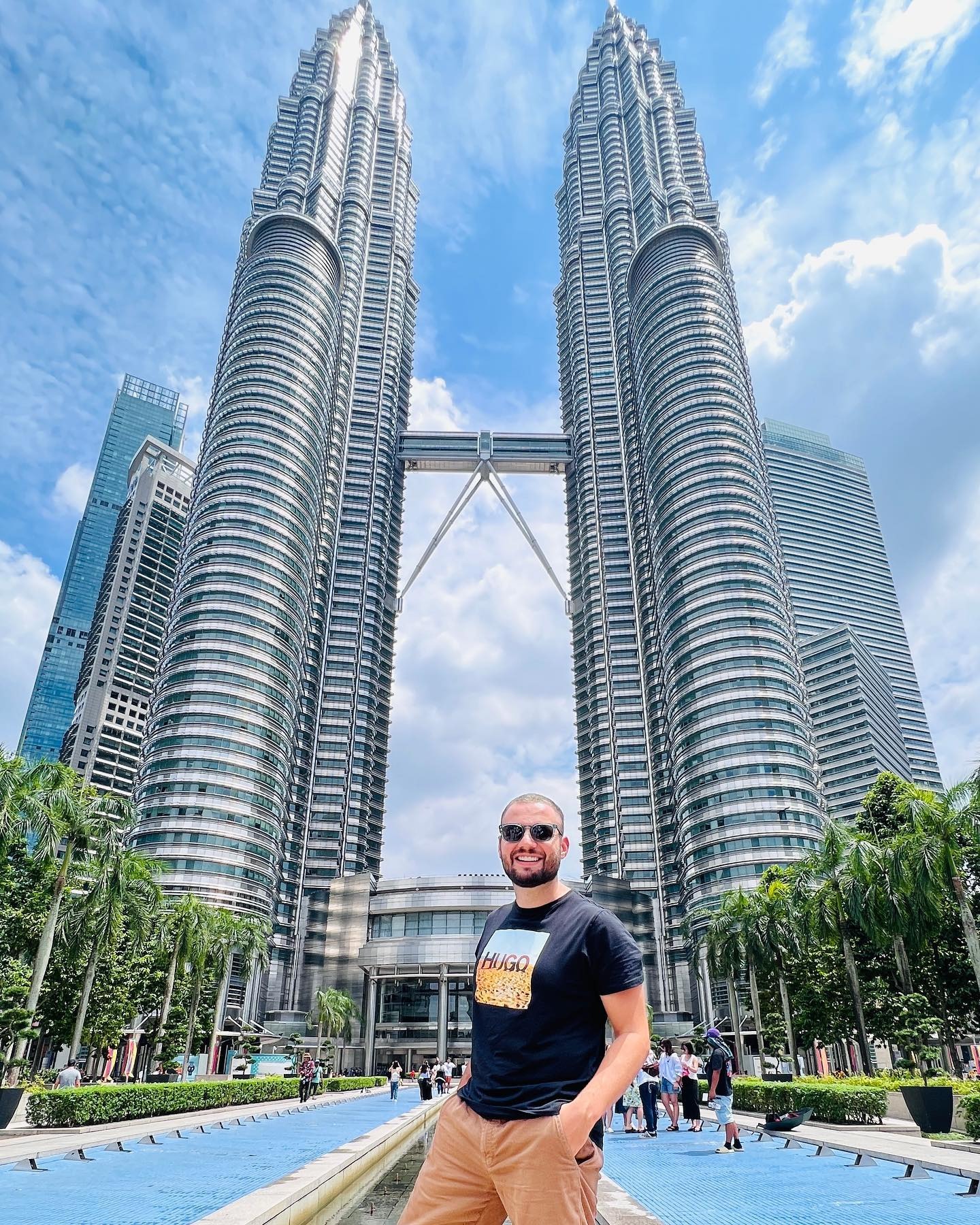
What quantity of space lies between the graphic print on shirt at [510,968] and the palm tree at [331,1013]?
9295 cm

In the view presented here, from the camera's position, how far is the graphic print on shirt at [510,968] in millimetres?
3529

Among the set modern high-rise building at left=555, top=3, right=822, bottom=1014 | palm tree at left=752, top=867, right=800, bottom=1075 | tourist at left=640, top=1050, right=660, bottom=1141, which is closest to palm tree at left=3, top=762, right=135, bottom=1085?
tourist at left=640, top=1050, right=660, bottom=1141

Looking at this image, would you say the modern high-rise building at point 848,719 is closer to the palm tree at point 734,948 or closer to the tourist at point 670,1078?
the palm tree at point 734,948

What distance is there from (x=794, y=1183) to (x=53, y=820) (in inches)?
1069

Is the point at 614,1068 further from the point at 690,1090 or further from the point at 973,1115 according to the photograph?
the point at 690,1090

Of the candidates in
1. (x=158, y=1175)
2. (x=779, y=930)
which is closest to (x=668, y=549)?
(x=779, y=930)

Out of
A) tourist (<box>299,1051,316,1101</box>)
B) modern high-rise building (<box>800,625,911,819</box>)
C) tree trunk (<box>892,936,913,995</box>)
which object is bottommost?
tourist (<box>299,1051,316,1101</box>)

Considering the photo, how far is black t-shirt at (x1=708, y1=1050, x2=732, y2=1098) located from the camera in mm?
15727

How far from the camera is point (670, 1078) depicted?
21828 mm

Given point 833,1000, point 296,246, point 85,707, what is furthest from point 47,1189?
point 85,707

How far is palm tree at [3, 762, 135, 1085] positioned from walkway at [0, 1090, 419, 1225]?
8906mm

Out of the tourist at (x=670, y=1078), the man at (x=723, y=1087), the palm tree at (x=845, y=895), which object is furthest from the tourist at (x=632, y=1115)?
the palm tree at (x=845, y=895)

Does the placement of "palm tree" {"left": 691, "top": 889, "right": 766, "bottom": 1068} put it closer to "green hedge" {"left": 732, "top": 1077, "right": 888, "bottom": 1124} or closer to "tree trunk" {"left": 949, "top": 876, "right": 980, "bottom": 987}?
"tree trunk" {"left": 949, "top": 876, "right": 980, "bottom": 987}

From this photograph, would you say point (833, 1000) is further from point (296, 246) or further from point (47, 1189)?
point (296, 246)
